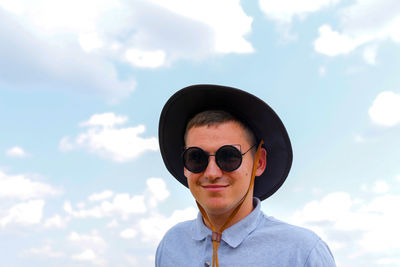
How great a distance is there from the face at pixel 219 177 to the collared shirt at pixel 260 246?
238 millimetres

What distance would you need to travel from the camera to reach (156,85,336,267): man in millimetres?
4199

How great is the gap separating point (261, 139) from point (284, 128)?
0.27 metres

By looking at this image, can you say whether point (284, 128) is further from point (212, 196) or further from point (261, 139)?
point (212, 196)

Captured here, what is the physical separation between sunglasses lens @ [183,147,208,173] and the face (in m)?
0.04

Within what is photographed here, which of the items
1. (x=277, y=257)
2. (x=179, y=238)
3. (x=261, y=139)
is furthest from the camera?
(x=179, y=238)

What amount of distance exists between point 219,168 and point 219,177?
0.09 m

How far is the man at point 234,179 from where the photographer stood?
4.20 m

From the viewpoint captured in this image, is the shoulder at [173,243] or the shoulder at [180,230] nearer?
the shoulder at [173,243]

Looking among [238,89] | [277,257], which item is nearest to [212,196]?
[277,257]

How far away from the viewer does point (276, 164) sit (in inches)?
192

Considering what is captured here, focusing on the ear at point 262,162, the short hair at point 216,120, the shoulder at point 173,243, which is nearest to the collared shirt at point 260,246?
the shoulder at point 173,243

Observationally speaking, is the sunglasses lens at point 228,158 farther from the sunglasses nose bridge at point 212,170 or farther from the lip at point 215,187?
the lip at point 215,187

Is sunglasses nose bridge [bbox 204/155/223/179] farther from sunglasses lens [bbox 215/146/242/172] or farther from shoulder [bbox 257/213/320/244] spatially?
shoulder [bbox 257/213/320/244]

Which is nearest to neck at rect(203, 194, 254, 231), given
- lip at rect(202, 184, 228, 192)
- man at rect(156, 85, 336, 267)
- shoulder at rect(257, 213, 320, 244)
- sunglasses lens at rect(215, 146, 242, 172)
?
man at rect(156, 85, 336, 267)
